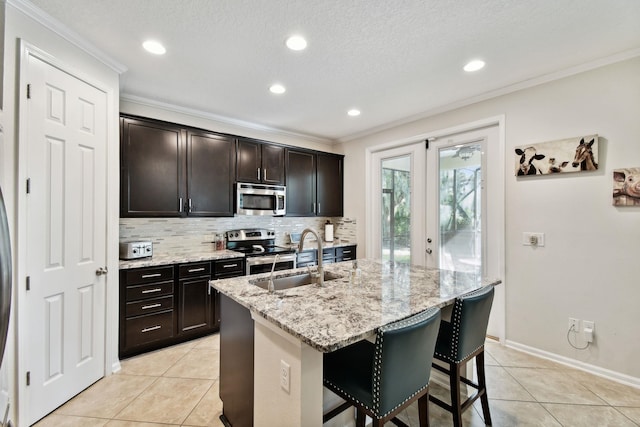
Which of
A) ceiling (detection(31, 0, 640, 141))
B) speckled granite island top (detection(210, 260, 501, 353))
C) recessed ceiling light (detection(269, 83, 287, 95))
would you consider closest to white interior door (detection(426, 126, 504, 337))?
ceiling (detection(31, 0, 640, 141))

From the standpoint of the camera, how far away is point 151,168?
301cm

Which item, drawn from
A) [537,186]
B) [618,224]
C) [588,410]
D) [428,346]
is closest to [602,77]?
[537,186]

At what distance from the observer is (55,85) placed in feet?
6.38

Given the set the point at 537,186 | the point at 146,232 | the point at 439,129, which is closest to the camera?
the point at 537,186

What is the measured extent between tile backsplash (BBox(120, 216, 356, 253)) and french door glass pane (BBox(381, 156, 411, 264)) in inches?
26.1

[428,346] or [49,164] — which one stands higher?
[49,164]

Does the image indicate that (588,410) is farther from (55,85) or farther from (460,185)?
(55,85)

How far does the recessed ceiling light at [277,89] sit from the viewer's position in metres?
2.88

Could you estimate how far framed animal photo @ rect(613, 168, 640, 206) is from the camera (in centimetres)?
224

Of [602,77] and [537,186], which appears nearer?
[602,77]

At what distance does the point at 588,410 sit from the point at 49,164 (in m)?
4.02

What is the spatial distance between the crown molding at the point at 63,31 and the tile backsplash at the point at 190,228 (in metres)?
1.56

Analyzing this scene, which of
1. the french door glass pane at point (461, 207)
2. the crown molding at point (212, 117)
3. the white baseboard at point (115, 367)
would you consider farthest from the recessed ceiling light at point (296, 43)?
the white baseboard at point (115, 367)

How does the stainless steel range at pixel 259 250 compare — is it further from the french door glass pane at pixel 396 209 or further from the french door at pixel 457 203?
the french door at pixel 457 203
